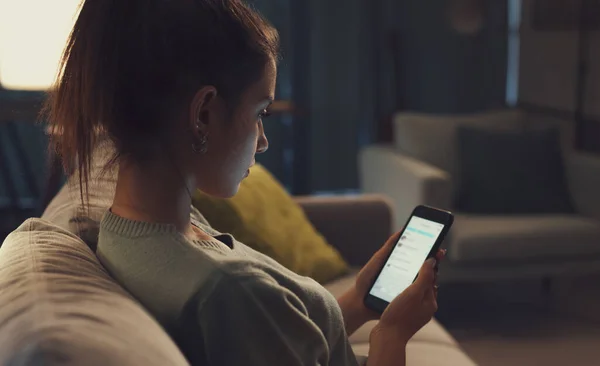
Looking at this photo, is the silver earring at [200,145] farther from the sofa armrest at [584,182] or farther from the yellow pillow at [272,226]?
the sofa armrest at [584,182]

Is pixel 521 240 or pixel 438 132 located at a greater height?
pixel 438 132

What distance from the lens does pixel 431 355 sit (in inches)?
64.4

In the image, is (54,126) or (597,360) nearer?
(54,126)

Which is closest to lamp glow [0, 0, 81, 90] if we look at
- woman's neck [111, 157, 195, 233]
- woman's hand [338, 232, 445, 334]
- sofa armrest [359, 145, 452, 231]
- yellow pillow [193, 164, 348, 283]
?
yellow pillow [193, 164, 348, 283]

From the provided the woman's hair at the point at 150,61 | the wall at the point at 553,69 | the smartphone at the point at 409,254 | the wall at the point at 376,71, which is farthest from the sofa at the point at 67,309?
the wall at the point at 376,71

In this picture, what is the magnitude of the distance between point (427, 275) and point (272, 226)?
32.6 inches

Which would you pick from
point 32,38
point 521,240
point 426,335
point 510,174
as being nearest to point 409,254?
point 426,335

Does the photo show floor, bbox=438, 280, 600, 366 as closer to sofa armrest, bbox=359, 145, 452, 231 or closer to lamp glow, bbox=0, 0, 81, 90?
sofa armrest, bbox=359, 145, 452, 231

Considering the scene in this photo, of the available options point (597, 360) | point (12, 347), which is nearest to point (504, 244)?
point (597, 360)

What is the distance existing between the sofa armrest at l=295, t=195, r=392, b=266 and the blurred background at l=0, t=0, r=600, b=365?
1.90 ft

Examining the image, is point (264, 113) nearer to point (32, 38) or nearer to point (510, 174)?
point (32, 38)

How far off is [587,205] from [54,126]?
2537mm

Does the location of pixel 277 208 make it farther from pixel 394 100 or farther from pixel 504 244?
pixel 394 100

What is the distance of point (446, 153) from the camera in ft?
10.8
